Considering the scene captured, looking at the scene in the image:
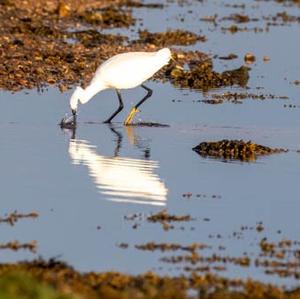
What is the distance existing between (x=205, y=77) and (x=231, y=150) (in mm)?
6851

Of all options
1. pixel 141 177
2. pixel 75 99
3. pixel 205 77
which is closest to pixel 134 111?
pixel 75 99

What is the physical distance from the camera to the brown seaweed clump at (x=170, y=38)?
90.5 feet

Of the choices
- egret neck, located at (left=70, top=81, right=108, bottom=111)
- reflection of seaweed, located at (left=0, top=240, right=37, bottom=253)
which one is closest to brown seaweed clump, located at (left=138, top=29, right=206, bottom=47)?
egret neck, located at (left=70, top=81, right=108, bottom=111)

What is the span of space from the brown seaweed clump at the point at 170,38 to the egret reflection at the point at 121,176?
11.1 m

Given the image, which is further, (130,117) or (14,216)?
(130,117)

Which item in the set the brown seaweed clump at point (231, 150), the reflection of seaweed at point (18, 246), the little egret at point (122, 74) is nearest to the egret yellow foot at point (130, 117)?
the little egret at point (122, 74)

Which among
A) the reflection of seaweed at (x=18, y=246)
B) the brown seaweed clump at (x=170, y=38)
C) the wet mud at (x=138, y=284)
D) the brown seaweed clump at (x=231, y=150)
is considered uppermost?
the brown seaweed clump at (x=170, y=38)

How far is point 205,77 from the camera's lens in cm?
2281

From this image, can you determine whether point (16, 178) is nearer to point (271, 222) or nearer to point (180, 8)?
point (271, 222)

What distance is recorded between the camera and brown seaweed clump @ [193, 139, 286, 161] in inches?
632

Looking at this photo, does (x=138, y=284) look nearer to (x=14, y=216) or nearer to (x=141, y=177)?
(x=14, y=216)

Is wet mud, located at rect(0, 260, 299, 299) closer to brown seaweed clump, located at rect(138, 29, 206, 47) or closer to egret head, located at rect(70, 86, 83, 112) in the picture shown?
egret head, located at rect(70, 86, 83, 112)

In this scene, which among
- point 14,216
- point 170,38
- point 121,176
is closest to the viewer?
point 14,216

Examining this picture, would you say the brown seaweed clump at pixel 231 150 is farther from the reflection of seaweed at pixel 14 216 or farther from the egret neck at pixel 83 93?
the reflection of seaweed at pixel 14 216
